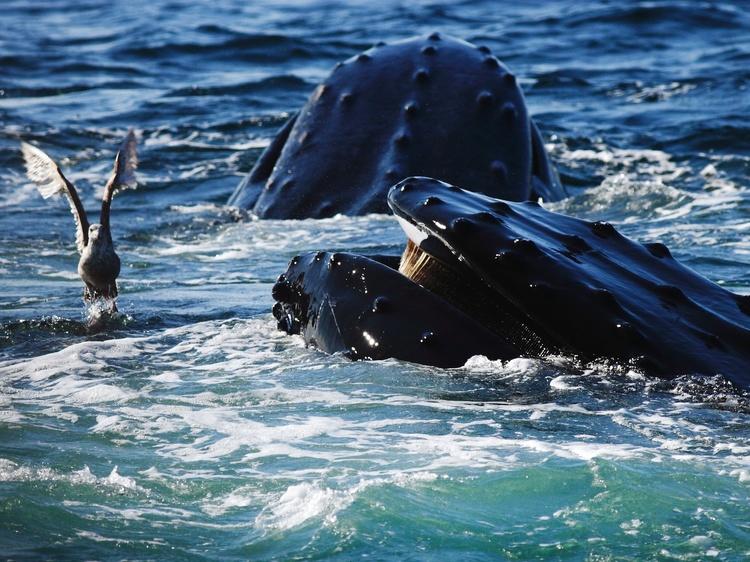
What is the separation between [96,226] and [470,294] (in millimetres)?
2382

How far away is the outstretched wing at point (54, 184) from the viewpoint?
23.0 feet

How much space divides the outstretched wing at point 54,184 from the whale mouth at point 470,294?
228 cm

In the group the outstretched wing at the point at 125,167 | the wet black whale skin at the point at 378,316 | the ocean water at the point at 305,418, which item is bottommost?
the ocean water at the point at 305,418

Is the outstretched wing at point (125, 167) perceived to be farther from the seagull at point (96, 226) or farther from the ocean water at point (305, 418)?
the ocean water at point (305, 418)

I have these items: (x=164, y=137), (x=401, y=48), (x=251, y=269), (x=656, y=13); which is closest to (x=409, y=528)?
(x=251, y=269)

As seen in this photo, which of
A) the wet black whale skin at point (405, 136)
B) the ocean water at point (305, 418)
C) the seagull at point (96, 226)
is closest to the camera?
the ocean water at point (305, 418)

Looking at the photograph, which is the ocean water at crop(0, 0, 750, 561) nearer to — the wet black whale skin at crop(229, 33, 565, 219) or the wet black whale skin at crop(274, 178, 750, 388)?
the wet black whale skin at crop(274, 178, 750, 388)

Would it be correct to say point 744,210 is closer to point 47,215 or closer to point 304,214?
point 304,214

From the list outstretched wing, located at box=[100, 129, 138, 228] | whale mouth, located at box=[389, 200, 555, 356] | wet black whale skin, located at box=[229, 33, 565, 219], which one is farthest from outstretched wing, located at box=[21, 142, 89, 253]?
whale mouth, located at box=[389, 200, 555, 356]

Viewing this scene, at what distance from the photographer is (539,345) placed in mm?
4996

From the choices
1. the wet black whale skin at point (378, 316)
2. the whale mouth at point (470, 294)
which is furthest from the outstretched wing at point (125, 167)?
the whale mouth at point (470, 294)

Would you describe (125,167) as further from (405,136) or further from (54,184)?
(405,136)

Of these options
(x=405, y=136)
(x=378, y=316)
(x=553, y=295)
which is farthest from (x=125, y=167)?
(x=553, y=295)

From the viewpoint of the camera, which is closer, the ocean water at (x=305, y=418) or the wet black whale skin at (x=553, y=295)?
the ocean water at (x=305, y=418)
